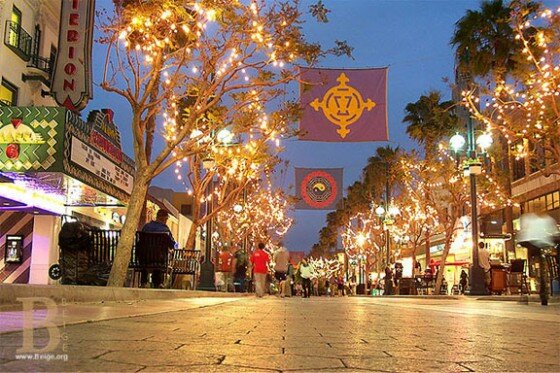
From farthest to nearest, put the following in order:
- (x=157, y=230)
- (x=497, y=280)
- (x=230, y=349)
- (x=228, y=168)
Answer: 1. (x=228, y=168)
2. (x=497, y=280)
3. (x=157, y=230)
4. (x=230, y=349)

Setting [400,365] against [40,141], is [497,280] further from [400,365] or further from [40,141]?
[400,365]

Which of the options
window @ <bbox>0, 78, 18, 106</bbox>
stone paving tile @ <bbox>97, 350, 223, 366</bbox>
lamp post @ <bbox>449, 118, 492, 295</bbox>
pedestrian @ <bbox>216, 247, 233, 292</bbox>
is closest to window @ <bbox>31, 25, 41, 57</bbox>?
window @ <bbox>0, 78, 18, 106</bbox>

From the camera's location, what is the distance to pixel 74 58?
781 inches

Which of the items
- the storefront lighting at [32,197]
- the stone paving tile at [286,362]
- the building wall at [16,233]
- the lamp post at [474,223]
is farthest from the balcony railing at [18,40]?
the stone paving tile at [286,362]

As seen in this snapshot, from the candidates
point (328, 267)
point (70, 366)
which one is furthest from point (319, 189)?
point (328, 267)

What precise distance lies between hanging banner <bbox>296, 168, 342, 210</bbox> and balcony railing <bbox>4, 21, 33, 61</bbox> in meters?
15.4

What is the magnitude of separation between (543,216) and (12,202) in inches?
540

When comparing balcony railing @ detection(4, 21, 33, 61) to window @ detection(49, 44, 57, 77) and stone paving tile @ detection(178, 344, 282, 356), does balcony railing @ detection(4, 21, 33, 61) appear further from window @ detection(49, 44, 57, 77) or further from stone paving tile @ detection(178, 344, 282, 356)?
stone paving tile @ detection(178, 344, 282, 356)

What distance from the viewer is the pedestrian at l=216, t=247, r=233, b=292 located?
25.0 m

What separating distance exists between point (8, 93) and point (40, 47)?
99.1 inches

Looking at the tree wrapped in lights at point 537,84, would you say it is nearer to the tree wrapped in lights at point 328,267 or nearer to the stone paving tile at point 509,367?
the stone paving tile at point 509,367

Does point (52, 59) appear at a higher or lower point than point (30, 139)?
higher

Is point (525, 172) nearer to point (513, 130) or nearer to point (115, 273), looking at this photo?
point (513, 130)

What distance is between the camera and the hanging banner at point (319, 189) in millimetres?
31250
